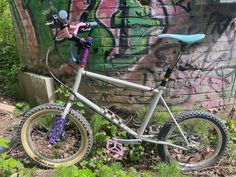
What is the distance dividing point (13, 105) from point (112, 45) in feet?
7.48

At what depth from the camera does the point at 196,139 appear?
4496 mm

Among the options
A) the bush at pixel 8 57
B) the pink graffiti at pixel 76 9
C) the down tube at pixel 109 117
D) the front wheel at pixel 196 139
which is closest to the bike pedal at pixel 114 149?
the down tube at pixel 109 117

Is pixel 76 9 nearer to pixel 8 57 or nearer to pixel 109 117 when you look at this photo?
pixel 109 117

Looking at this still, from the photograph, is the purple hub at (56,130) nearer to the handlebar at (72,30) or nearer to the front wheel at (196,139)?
the handlebar at (72,30)

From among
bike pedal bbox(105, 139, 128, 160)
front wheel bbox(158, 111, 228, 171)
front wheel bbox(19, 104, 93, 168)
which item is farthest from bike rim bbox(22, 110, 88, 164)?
front wheel bbox(158, 111, 228, 171)

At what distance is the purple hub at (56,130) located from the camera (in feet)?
13.5

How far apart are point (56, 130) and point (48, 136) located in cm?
28

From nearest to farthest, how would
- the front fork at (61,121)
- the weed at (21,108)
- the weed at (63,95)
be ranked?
the front fork at (61,121) < the weed at (63,95) < the weed at (21,108)

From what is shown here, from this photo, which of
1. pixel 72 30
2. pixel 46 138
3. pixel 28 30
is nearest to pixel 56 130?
pixel 46 138

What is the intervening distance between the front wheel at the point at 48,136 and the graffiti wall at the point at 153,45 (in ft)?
3.04

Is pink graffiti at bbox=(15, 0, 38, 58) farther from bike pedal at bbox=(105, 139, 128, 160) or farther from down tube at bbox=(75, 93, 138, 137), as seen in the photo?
bike pedal at bbox=(105, 139, 128, 160)

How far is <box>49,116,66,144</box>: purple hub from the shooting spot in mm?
4121

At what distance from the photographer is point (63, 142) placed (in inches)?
174

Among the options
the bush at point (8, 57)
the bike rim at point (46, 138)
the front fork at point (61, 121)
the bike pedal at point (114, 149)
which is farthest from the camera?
the bush at point (8, 57)
